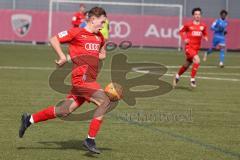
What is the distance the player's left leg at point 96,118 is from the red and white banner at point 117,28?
99.0 feet

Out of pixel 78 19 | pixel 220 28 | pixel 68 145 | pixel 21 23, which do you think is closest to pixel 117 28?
pixel 78 19

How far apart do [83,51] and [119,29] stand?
3049cm

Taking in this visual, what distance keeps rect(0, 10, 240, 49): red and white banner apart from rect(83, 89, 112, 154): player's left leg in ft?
99.0

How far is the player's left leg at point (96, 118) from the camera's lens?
31.0 feet

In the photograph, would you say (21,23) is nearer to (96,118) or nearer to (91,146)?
(96,118)

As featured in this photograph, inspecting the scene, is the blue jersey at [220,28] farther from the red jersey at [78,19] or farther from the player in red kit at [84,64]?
the player in red kit at [84,64]

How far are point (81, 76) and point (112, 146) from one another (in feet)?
3.71

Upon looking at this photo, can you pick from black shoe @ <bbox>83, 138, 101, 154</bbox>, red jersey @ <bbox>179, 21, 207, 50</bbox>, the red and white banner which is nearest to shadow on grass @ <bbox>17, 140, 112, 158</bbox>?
black shoe @ <bbox>83, 138, 101, 154</bbox>

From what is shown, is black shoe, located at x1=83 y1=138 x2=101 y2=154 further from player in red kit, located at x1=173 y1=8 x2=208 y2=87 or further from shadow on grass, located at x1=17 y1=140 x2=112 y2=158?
player in red kit, located at x1=173 y1=8 x2=208 y2=87

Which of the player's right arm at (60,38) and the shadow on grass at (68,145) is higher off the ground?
the player's right arm at (60,38)

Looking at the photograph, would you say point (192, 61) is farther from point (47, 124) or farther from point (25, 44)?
point (25, 44)

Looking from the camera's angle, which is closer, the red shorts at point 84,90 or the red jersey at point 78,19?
the red shorts at point 84,90

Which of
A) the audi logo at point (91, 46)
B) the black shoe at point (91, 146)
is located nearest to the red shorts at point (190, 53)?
the audi logo at point (91, 46)

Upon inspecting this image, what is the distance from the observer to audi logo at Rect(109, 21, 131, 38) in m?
40.1
